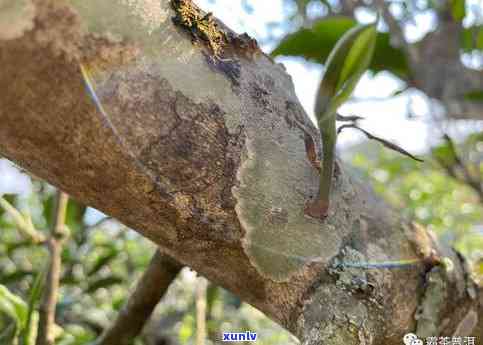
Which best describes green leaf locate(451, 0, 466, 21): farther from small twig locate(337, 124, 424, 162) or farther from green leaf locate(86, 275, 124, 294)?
green leaf locate(86, 275, 124, 294)

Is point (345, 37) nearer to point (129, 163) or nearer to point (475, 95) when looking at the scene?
point (129, 163)

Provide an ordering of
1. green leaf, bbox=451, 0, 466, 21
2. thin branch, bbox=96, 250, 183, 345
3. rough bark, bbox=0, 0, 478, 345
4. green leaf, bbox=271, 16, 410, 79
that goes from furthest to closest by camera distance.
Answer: green leaf, bbox=271, 16, 410, 79
green leaf, bbox=451, 0, 466, 21
thin branch, bbox=96, 250, 183, 345
rough bark, bbox=0, 0, 478, 345

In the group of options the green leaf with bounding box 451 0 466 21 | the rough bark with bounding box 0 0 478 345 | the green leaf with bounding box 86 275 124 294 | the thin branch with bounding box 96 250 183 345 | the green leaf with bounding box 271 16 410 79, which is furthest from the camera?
the green leaf with bounding box 271 16 410 79

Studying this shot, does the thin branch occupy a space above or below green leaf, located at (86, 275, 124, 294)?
below

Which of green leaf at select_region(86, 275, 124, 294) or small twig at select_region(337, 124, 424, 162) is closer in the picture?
small twig at select_region(337, 124, 424, 162)

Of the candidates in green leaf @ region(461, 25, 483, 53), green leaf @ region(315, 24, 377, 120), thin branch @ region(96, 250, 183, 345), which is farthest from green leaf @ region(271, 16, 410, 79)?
green leaf @ region(315, 24, 377, 120)

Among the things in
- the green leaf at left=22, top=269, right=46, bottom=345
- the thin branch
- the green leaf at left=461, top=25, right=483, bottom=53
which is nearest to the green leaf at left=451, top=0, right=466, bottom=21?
the green leaf at left=461, top=25, right=483, bottom=53

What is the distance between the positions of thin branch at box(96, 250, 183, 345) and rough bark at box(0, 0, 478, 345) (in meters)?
0.19

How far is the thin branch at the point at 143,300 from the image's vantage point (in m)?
0.68

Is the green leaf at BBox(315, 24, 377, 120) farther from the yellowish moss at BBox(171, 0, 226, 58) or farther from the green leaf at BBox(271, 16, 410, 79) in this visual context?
the green leaf at BBox(271, 16, 410, 79)

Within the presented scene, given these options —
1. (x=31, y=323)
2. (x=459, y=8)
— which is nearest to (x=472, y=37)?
(x=459, y=8)

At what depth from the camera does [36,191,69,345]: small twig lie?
0.74 meters

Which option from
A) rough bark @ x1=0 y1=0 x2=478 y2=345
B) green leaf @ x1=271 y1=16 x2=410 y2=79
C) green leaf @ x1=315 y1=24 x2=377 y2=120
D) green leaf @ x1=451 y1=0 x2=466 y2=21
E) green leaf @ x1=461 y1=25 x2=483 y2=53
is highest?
green leaf @ x1=271 y1=16 x2=410 y2=79

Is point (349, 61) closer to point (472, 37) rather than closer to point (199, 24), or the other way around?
point (199, 24)
